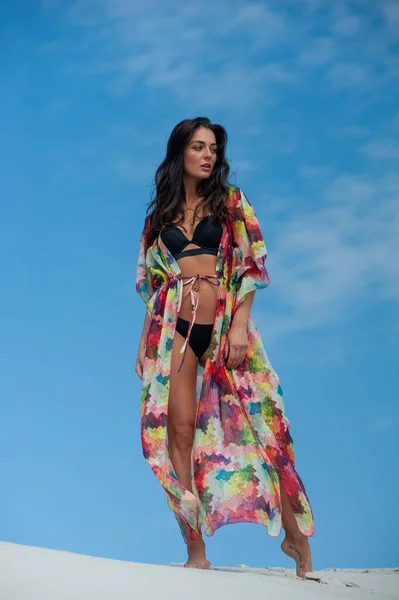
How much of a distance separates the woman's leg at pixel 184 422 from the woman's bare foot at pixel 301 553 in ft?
1.18

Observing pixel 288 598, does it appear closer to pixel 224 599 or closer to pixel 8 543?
pixel 224 599

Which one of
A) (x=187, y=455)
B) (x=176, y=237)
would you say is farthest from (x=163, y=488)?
(x=176, y=237)

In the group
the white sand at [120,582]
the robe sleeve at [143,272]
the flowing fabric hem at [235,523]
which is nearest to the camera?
the white sand at [120,582]

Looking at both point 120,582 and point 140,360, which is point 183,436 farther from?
point 120,582

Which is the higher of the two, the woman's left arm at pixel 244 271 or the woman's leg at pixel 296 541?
the woman's left arm at pixel 244 271

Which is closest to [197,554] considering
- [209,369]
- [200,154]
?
[209,369]

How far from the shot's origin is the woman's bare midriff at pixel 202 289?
4109 mm

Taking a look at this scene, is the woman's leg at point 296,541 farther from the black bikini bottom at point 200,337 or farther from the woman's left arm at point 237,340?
the black bikini bottom at point 200,337

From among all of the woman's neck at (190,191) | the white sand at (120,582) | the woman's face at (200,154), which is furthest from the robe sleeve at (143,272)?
the white sand at (120,582)

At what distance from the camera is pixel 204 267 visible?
13.6 feet

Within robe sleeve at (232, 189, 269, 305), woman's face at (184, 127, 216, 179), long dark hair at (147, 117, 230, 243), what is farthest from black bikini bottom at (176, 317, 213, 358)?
woman's face at (184, 127, 216, 179)

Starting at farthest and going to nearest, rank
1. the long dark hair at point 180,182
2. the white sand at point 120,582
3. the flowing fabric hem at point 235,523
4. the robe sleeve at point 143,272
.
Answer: the robe sleeve at point 143,272, the long dark hair at point 180,182, the flowing fabric hem at point 235,523, the white sand at point 120,582

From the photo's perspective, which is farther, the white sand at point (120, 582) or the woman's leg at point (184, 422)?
the woman's leg at point (184, 422)

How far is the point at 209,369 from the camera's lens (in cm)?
403
